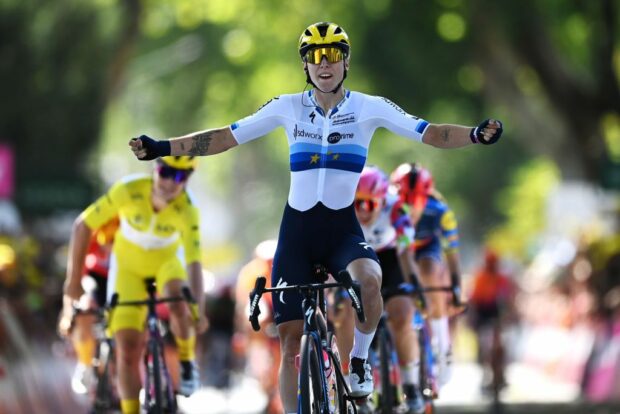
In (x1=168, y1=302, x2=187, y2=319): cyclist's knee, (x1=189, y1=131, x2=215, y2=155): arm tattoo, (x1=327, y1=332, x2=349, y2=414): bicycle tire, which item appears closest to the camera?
(x1=327, y1=332, x2=349, y2=414): bicycle tire

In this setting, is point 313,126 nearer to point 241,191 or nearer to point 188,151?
point 188,151

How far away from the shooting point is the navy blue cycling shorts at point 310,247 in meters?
9.12

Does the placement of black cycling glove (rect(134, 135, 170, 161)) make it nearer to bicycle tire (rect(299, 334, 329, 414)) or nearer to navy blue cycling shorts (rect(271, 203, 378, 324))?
navy blue cycling shorts (rect(271, 203, 378, 324))

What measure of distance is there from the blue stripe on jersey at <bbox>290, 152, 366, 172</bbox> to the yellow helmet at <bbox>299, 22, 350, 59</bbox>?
551 millimetres

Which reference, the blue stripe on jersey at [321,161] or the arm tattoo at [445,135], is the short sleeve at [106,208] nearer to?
the blue stripe on jersey at [321,161]

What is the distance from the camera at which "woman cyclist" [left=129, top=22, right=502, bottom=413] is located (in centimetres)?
911

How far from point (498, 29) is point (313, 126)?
81.5ft

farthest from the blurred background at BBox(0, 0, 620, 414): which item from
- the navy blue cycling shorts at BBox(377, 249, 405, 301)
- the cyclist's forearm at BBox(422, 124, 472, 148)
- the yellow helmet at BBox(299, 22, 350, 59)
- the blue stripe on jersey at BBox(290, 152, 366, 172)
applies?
the cyclist's forearm at BBox(422, 124, 472, 148)

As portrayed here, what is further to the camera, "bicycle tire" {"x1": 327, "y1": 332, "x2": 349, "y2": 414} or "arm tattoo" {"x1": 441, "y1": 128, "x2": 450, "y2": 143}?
"arm tattoo" {"x1": 441, "y1": 128, "x2": 450, "y2": 143}

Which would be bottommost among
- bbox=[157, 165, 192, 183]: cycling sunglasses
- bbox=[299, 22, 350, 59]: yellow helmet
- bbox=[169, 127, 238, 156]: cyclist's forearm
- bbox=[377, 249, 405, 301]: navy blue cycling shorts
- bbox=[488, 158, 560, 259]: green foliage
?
bbox=[377, 249, 405, 301]: navy blue cycling shorts

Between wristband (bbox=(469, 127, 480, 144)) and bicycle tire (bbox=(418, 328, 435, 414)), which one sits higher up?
wristband (bbox=(469, 127, 480, 144))

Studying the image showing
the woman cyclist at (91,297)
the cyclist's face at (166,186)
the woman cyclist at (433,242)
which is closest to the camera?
the cyclist's face at (166,186)

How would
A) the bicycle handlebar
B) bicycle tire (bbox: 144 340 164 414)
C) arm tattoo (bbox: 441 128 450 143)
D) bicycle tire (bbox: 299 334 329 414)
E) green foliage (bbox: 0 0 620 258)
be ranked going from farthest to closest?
green foliage (bbox: 0 0 620 258) < bicycle tire (bbox: 144 340 164 414) < arm tattoo (bbox: 441 128 450 143) < the bicycle handlebar < bicycle tire (bbox: 299 334 329 414)

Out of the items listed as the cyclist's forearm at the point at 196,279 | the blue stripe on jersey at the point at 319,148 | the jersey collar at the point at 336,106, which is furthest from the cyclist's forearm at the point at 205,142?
the cyclist's forearm at the point at 196,279
